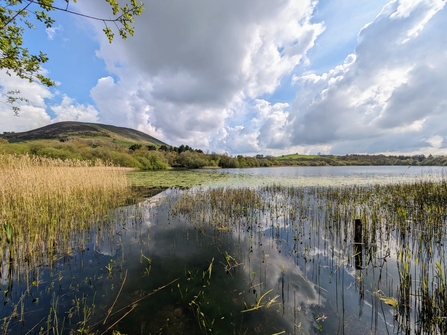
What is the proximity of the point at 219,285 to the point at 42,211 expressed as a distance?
7.23 m

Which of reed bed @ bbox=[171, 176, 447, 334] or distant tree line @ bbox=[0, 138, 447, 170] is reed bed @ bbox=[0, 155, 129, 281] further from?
distant tree line @ bbox=[0, 138, 447, 170]

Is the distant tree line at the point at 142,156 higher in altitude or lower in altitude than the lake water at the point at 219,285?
higher

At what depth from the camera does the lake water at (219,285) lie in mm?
3041

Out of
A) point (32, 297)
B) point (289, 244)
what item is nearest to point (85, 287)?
point (32, 297)

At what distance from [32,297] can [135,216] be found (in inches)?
209

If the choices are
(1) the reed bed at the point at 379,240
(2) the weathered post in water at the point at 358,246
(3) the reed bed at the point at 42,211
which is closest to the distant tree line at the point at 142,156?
(1) the reed bed at the point at 379,240

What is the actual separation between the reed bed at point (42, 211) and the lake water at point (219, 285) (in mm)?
437

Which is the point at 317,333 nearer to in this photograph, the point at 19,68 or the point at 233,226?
the point at 233,226

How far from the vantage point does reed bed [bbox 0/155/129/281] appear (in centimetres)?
478

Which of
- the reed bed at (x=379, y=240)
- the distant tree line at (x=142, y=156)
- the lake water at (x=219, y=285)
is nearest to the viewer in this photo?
the lake water at (x=219, y=285)

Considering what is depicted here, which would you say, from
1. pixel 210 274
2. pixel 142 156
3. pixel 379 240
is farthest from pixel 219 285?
pixel 142 156

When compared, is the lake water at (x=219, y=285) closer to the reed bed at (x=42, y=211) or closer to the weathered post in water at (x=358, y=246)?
the weathered post in water at (x=358, y=246)

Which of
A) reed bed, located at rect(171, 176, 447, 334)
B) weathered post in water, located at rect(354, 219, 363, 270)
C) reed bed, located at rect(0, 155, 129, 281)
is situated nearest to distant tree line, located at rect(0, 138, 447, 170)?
reed bed, located at rect(171, 176, 447, 334)

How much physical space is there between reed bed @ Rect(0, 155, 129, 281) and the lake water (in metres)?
0.44
